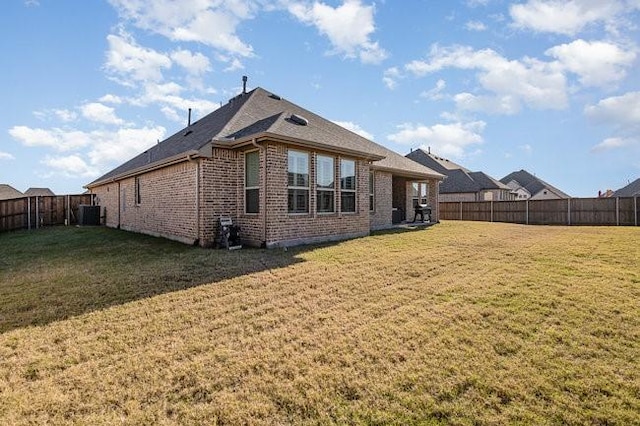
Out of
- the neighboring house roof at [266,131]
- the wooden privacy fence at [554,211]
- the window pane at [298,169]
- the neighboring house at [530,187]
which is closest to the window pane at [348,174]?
the neighboring house roof at [266,131]

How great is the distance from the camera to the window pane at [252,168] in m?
9.85

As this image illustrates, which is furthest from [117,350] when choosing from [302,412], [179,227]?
[179,227]

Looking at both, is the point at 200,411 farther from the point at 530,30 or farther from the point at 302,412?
the point at 530,30

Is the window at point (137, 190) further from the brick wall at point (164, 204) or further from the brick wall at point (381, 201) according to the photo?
the brick wall at point (381, 201)

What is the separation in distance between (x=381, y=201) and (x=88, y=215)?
15076 millimetres

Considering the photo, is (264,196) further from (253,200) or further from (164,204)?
(164,204)

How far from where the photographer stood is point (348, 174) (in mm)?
11664

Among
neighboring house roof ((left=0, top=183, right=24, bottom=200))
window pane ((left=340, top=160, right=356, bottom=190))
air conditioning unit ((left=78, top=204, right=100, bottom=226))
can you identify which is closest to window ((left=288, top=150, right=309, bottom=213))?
window pane ((left=340, top=160, right=356, bottom=190))

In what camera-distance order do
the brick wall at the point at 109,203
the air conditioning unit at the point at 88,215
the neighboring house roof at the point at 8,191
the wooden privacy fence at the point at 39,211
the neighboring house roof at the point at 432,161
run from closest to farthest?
the brick wall at the point at 109,203
the wooden privacy fence at the point at 39,211
the air conditioning unit at the point at 88,215
the neighboring house roof at the point at 432,161
the neighboring house roof at the point at 8,191

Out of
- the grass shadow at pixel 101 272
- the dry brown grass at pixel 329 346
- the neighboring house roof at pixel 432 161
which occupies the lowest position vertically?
the dry brown grass at pixel 329 346

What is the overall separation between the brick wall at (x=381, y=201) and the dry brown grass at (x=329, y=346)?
25.8 ft

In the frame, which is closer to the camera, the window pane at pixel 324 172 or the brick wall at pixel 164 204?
the brick wall at pixel 164 204

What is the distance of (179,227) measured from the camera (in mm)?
11023

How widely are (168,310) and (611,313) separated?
605 cm
